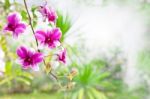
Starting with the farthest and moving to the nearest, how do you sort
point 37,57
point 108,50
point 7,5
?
point 108,50 → point 7,5 → point 37,57

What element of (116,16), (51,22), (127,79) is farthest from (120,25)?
(51,22)

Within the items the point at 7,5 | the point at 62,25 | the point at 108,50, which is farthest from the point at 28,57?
the point at 108,50

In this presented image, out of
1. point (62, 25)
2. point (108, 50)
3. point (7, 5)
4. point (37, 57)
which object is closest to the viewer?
point (37, 57)

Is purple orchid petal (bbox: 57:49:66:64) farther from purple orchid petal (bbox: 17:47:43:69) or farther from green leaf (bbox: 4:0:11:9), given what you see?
green leaf (bbox: 4:0:11:9)

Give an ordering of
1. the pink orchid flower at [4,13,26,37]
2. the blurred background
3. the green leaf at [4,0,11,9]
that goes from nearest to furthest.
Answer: the pink orchid flower at [4,13,26,37] < the green leaf at [4,0,11,9] < the blurred background

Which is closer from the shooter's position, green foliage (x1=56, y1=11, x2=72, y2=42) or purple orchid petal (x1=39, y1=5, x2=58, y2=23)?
purple orchid petal (x1=39, y1=5, x2=58, y2=23)

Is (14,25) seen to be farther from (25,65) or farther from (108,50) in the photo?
(108,50)

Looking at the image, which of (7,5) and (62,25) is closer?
(7,5)

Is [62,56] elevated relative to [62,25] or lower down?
elevated

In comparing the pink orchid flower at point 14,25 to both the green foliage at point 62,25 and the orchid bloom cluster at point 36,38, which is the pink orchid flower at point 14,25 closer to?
the orchid bloom cluster at point 36,38

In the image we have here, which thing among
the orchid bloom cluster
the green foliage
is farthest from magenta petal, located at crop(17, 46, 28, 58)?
the green foliage

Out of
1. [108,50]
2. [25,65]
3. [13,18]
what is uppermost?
[13,18]

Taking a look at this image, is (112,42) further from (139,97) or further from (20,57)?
(20,57)
